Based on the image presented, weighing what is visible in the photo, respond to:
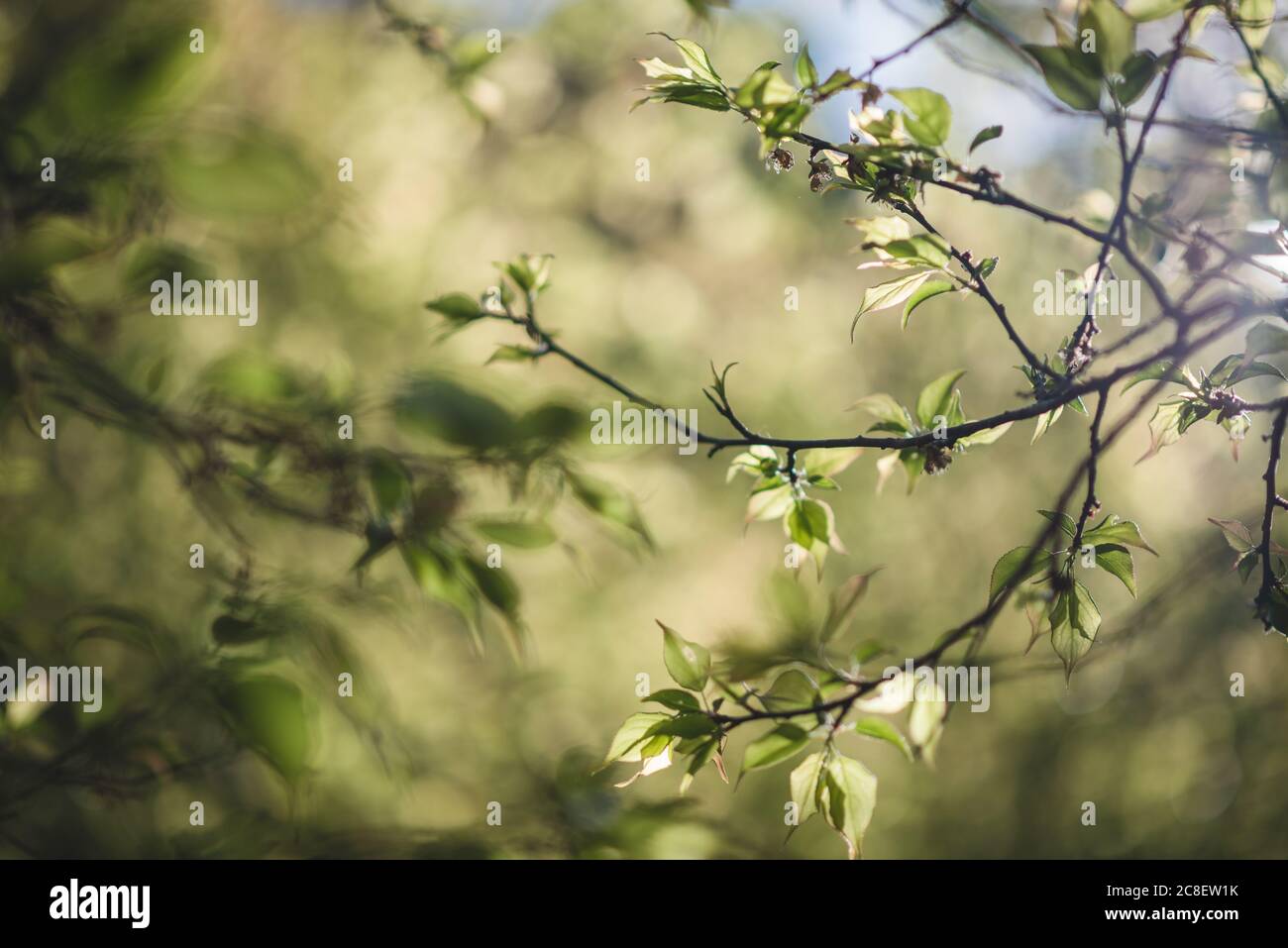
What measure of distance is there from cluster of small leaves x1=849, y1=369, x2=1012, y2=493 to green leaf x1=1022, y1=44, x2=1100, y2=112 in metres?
0.15

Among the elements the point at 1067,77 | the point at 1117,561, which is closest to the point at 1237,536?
the point at 1117,561

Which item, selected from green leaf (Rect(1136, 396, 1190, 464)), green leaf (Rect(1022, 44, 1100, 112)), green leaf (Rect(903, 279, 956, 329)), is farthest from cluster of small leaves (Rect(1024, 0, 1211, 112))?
green leaf (Rect(1136, 396, 1190, 464))

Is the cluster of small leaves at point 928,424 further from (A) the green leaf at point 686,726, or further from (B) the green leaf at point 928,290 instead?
(A) the green leaf at point 686,726

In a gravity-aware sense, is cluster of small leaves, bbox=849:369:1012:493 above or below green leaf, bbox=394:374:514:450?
below

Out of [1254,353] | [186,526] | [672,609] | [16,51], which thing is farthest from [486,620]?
[1254,353]

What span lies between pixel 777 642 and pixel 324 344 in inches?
49.0

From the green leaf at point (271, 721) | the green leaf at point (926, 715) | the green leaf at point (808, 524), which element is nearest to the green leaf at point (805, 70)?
the green leaf at point (808, 524)

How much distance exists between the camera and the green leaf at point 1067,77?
0.38 metres

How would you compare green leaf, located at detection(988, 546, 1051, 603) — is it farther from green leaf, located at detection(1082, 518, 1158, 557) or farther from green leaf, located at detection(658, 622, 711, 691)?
green leaf, located at detection(658, 622, 711, 691)

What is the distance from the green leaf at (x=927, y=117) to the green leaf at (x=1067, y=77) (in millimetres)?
44

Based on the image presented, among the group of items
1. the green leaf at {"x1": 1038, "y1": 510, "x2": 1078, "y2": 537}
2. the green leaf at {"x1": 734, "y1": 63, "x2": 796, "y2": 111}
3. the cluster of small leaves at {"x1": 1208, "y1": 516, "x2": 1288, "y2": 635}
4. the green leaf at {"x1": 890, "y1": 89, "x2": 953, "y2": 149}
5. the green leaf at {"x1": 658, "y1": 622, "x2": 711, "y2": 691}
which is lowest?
the green leaf at {"x1": 658, "y1": 622, "x2": 711, "y2": 691}

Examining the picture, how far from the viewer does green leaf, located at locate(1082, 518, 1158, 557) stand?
474 mm

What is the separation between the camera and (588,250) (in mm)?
1907
